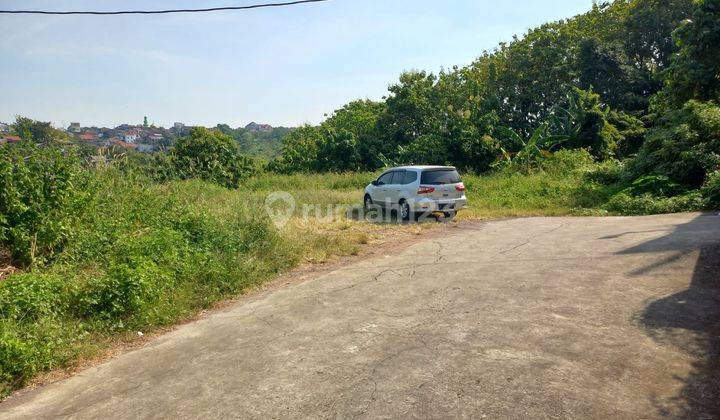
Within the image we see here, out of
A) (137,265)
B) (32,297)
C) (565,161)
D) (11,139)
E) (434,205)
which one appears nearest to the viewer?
(32,297)

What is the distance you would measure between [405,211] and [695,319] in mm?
9563

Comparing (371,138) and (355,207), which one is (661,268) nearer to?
(355,207)

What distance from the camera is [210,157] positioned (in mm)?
28188

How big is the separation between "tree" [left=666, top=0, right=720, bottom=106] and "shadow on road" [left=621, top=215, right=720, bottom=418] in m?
9.73

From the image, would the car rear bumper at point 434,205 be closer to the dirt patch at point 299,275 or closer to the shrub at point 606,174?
the dirt patch at point 299,275

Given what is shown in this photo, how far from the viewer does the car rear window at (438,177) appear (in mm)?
13734

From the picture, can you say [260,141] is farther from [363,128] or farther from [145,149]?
[145,149]

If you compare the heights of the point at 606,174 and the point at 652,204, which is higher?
the point at 606,174

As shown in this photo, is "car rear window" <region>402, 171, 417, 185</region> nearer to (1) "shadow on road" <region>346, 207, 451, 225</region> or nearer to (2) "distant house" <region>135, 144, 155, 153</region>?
(1) "shadow on road" <region>346, 207, 451, 225</region>

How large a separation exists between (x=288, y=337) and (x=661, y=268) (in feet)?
17.7

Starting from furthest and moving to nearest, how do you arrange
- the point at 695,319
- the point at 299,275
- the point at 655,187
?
the point at 655,187 < the point at 299,275 < the point at 695,319

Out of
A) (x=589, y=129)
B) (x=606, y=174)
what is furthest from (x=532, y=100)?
(x=606, y=174)

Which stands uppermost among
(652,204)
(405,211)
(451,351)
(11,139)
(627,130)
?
(627,130)

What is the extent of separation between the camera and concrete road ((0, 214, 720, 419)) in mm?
3889
